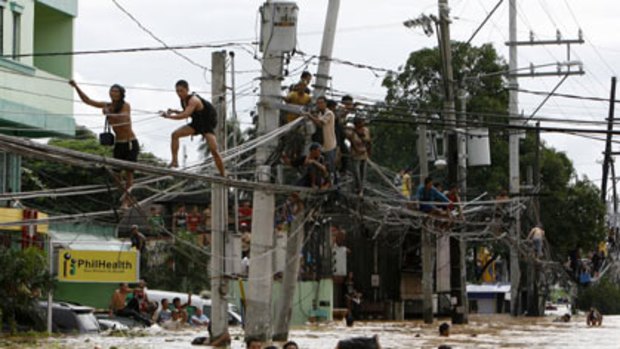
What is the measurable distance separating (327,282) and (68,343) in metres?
16.0

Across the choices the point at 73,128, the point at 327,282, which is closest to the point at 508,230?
the point at 327,282

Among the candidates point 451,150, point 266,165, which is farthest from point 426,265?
point 266,165

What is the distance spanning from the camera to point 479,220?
129 ft

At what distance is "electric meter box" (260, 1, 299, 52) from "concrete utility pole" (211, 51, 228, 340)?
2.88ft

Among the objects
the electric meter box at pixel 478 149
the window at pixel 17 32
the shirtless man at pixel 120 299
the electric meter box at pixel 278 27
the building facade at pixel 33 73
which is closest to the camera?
the electric meter box at pixel 278 27

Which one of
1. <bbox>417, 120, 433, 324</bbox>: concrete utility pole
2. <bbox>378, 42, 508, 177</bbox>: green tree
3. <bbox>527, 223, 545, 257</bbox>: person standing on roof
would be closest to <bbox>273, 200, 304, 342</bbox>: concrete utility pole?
<bbox>417, 120, 433, 324</bbox>: concrete utility pole

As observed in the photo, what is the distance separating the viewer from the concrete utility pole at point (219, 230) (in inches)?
1026

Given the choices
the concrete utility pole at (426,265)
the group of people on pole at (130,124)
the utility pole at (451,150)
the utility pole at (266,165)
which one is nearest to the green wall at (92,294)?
the concrete utility pole at (426,265)

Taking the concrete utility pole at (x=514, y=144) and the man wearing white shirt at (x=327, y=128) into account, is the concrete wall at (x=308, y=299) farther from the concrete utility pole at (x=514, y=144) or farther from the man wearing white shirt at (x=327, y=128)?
the man wearing white shirt at (x=327, y=128)

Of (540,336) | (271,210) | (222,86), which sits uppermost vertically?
(222,86)

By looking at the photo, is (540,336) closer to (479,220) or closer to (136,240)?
(479,220)

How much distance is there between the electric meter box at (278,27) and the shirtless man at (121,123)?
6.78m

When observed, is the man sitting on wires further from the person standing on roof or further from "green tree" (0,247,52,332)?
the person standing on roof

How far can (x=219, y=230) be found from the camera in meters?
26.2
